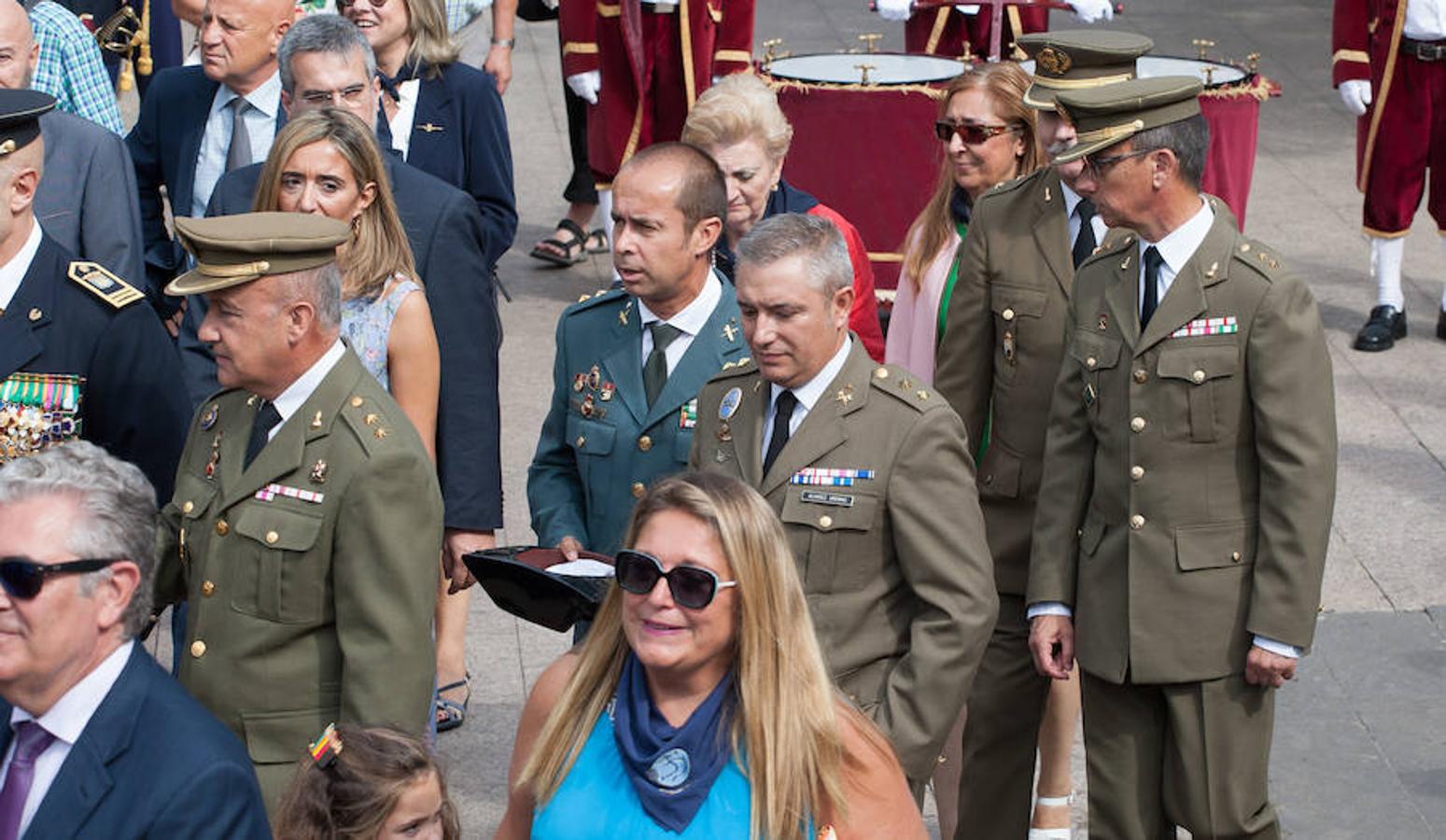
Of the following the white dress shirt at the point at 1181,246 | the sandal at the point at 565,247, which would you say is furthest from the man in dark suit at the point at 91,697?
the sandal at the point at 565,247

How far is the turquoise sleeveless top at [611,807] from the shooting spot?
12.3 ft

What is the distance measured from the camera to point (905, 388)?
4828mm

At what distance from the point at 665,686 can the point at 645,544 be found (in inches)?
9.5

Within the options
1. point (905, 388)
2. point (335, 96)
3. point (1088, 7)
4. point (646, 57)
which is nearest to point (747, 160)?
point (335, 96)

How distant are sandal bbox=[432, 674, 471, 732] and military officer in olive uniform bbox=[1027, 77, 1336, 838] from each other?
7.06 ft

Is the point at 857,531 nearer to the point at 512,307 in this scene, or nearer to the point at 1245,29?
the point at 512,307

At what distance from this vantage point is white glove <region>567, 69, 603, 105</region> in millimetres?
10719

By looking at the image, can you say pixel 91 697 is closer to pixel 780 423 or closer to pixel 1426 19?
pixel 780 423

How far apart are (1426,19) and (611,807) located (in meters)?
7.55

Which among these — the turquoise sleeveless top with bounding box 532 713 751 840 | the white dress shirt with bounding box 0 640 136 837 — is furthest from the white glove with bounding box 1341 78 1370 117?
the white dress shirt with bounding box 0 640 136 837

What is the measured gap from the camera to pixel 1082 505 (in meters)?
5.52

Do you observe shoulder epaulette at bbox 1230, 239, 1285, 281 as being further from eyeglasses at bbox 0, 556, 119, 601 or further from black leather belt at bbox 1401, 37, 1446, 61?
black leather belt at bbox 1401, 37, 1446, 61

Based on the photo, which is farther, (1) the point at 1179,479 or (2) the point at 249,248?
(1) the point at 1179,479

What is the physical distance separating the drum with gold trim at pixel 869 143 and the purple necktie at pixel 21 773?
6347 mm
